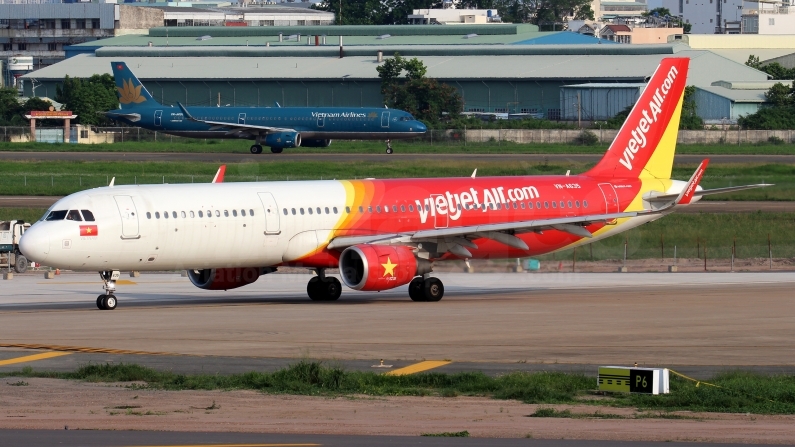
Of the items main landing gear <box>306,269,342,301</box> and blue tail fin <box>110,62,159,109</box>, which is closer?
main landing gear <box>306,269,342,301</box>

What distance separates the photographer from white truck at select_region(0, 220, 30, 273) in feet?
175

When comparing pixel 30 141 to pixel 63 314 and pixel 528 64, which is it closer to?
pixel 528 64

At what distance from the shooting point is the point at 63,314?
35.6 m

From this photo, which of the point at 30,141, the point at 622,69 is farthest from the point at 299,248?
the point at 622,69

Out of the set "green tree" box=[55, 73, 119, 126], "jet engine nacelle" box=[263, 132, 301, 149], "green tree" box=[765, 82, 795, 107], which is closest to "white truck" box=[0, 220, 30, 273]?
"jet engine nacelle" box=[263, 132, 301, 149]

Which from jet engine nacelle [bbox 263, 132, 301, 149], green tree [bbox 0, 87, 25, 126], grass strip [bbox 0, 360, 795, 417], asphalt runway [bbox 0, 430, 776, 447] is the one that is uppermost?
green tree [bbox 0, 87, 25, 126]

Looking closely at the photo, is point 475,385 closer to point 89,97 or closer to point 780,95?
point 780,95

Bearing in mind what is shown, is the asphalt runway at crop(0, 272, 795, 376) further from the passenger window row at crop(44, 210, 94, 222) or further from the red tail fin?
the red tail fin

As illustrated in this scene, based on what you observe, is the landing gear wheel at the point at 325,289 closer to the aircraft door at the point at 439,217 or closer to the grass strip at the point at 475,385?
the aircraft door at the point at 439,217

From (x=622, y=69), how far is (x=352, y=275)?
105175 mm

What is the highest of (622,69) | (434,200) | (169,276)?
(622,69)

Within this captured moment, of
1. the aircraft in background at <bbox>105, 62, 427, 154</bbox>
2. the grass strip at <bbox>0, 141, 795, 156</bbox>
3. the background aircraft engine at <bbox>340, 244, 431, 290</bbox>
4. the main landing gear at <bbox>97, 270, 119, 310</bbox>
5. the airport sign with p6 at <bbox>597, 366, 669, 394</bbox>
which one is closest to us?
the airport sign with p6 at <bbox>597, 366, 669, 394</bbox>

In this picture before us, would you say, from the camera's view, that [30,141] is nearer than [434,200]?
No

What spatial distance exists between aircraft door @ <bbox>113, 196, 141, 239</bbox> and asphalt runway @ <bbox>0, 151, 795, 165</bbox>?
52.5 meters
